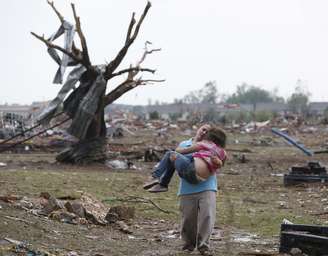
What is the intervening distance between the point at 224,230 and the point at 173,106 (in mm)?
117487

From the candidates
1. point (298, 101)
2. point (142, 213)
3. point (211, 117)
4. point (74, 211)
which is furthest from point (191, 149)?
point (298, 101)

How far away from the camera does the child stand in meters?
7.00

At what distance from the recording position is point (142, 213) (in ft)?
35.7

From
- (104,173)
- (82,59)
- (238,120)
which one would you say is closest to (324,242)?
(104,173)

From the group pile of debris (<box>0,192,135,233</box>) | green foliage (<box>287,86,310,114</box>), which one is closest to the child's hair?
pile of debris (<box>0,192,135,233</box>)

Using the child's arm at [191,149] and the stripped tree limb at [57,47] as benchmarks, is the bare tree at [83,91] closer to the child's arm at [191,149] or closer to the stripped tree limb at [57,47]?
the stripped tree limb at [57,47]

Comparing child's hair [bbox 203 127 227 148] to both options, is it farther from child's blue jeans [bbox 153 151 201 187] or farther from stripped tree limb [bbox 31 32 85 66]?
stripped tree limb [bbox 31 32 85 66]

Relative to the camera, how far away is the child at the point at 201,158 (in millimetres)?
7004

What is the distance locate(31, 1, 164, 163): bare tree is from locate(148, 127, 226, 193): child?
1247 centimetres

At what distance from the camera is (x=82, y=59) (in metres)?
19.4

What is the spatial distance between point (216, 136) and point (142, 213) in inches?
159

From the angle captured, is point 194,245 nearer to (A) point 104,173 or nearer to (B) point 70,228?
(B) point 70,228

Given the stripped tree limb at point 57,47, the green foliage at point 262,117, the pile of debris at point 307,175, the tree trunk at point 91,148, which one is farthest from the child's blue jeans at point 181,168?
the green foliage at point 262,117

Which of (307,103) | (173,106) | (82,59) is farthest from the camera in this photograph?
(173,106)
